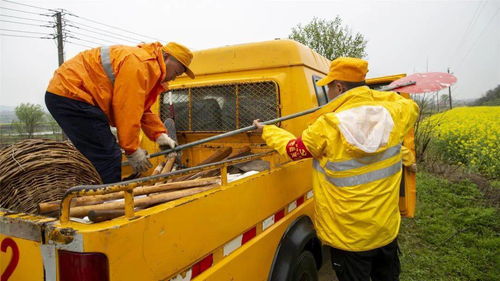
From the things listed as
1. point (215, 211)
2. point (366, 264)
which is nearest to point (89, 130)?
point (215, 211)

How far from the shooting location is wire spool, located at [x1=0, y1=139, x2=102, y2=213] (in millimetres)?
1378

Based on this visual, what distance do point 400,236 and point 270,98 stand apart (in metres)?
3.07

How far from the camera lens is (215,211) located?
1.51 metres

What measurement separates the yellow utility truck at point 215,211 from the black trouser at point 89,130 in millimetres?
560

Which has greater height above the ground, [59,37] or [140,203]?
[59,37]

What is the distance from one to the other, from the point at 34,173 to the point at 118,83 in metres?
0.86

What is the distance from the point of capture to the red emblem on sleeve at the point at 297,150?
2.04 metres

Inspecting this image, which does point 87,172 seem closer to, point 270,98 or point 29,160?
point 29,160

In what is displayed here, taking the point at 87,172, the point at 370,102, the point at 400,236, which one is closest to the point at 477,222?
the point at 400,236

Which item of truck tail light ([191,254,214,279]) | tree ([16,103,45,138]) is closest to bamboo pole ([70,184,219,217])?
truck tail light ([191,254,214,279])

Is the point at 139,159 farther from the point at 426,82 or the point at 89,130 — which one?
the point at 426,82

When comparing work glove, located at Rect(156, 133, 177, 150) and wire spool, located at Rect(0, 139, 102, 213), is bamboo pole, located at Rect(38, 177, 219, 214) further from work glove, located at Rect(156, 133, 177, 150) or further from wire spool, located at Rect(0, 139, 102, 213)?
work glove, located at Rect(156, 133, 177, 150)

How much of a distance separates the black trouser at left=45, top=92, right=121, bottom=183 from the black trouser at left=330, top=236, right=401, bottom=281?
1.71 meters

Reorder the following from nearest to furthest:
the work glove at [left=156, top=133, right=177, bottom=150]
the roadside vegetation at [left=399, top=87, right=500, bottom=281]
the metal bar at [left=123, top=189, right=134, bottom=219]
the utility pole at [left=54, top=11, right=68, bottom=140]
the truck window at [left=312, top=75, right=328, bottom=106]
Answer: the metal bar at [left=123, top=189, right=134, bottom=219]
the work glove at [left=156, top=133, right=177, bottom=150]
the truck window at [left=312, top=75, right=328, bottom=106]
the roadside vegetation at [left=399, top=87, right=500, bottom=281]
the utility pole at [left=54, top=11, right=68, bottom=140]
